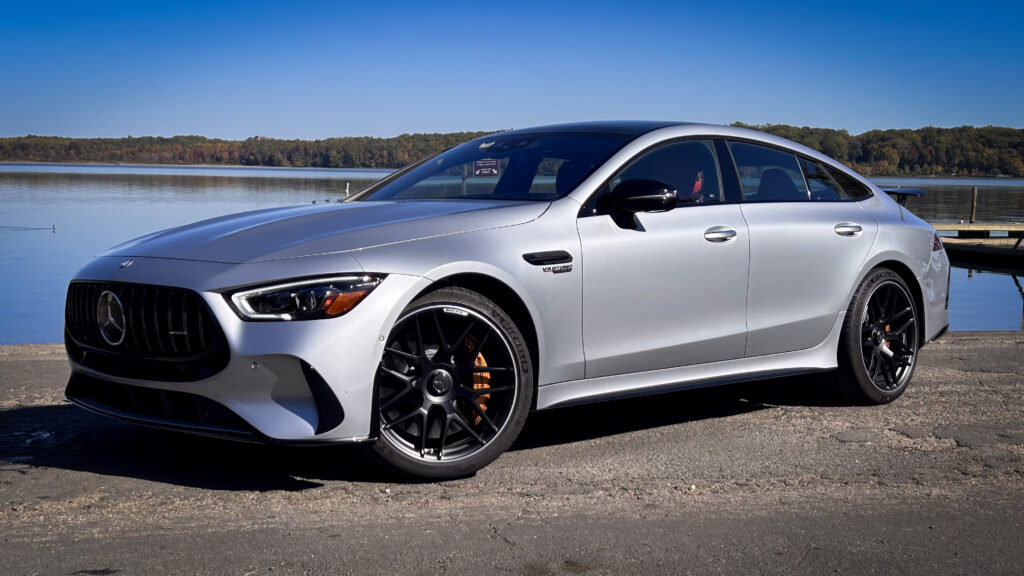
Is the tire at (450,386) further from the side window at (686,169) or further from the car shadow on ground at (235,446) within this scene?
the side window at (686,169)

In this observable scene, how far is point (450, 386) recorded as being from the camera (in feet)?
14.2

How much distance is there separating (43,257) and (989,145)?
10065 cm

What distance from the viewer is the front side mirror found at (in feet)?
15.7

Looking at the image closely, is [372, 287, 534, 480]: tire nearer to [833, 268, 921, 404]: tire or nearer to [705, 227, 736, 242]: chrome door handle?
[705, 227, 736, 242]: chrome door handle

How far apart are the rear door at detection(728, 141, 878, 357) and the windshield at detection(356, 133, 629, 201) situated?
910mm

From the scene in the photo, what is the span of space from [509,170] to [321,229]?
1.34m

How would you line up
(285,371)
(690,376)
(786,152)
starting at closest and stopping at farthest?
(285,371) → (690,376) → (786,152)

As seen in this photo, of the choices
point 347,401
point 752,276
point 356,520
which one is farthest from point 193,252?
point 752,276

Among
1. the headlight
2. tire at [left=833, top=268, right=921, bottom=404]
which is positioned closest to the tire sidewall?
tire at [left=833, top=268, right=921, bottom=404]

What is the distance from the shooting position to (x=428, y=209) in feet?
15.5

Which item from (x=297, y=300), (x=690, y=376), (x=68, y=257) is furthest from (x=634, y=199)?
(x=68, y=257)

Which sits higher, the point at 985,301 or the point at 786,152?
the point at 786,152

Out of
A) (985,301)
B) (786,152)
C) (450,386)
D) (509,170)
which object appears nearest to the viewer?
(450,386)

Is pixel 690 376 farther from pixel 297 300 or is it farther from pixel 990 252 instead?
pixel 990 252
